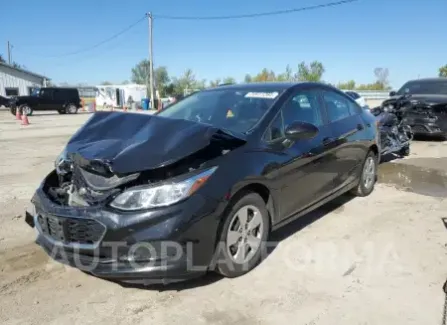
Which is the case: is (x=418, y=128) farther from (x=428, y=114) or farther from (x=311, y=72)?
(x=311, y=72)

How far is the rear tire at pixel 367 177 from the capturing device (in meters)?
5.47

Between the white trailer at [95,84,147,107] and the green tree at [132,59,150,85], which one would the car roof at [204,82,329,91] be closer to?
the white trailer at [95,84,147,107]

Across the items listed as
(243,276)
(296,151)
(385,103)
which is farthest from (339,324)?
(385,103)

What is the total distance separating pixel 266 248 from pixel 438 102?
8.28 meters

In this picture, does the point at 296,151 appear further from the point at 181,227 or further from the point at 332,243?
the point at 181,227

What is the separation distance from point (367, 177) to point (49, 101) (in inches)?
1098

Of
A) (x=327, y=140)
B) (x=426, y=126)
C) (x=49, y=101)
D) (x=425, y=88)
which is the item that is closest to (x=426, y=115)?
(x=426, y=126)

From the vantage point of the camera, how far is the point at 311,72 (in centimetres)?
5059

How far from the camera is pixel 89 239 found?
9.20 feet

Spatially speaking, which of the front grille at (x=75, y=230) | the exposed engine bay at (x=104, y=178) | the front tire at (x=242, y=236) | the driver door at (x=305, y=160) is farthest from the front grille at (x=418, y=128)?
the front grille at (x=75, y=230)

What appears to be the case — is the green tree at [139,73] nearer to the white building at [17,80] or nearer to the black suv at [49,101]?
the white building at [17,80]

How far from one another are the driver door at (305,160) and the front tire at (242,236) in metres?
0.36

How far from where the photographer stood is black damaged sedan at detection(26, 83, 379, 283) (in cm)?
276

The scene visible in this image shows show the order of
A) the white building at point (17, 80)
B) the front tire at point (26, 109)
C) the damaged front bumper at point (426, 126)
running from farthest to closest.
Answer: the white building at point (17, 80), the front tire at point (26, 109), the damaged front bumper at point (426, 126)
